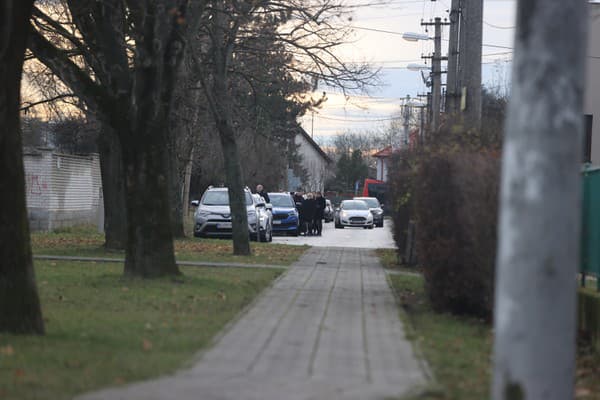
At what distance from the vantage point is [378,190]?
81062mm

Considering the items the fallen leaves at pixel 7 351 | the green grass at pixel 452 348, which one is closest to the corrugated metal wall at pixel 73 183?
the green grass at pixel 452 348

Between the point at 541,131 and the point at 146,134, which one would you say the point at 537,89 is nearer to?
the point at 541,131

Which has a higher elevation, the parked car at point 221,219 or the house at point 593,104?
the house at point 593,104

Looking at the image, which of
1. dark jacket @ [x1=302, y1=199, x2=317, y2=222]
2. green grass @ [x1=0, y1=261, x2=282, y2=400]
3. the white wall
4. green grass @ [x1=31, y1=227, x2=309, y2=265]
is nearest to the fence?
green grass @ [x1=0, y1=261, x2=282, y2=400]

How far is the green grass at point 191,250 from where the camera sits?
2180 cm

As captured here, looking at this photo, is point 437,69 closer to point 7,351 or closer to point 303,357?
point 303,357

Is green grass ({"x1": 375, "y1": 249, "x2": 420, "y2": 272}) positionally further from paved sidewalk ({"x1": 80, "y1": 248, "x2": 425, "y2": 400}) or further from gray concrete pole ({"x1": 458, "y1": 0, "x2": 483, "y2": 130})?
paved sidewalk ({"x1": 80, "y1": 248, "x2": 425, "y2": 400})

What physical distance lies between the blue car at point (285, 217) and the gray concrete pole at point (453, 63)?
15.5 m

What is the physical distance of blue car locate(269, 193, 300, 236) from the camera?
41.2m

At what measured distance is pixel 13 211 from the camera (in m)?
9.38

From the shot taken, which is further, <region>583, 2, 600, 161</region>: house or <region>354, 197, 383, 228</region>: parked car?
<region>354, 197, 383, 228</region>: parked car

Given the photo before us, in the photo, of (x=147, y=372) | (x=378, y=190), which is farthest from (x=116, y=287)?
(x=378, y=190)

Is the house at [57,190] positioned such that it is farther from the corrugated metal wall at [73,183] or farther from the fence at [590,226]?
the fence at [590,226]

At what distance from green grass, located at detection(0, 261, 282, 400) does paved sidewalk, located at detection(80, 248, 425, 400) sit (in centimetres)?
32
